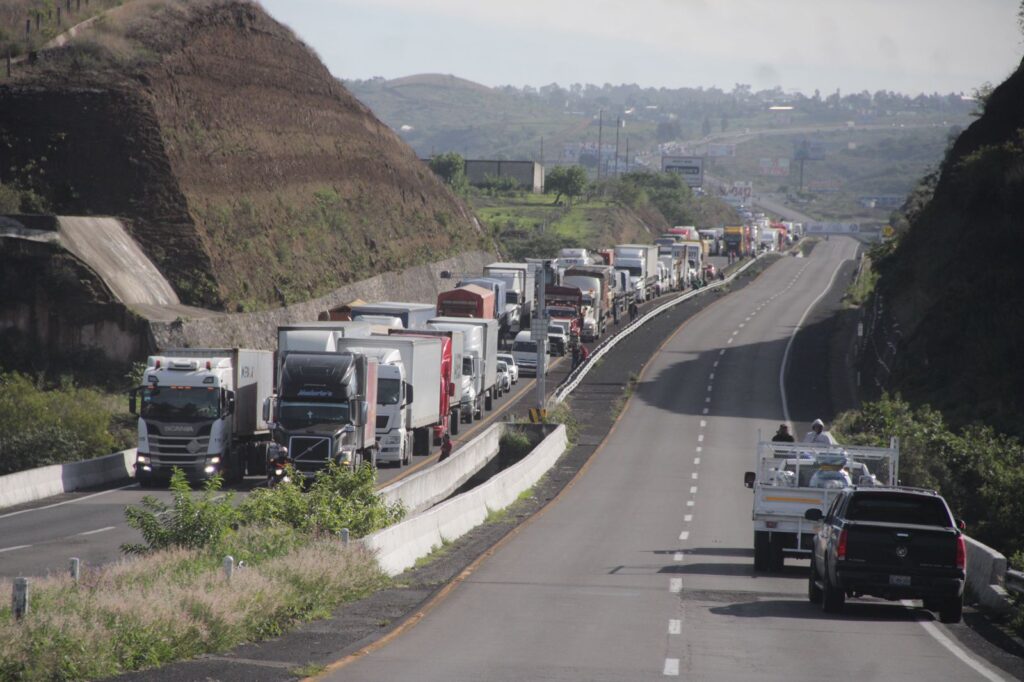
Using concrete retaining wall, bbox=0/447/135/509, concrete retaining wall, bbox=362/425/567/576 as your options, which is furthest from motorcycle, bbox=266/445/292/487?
concrete retaining wall, bbox=0/447/135/509

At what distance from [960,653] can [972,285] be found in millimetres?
48431

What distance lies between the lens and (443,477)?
41.1 m

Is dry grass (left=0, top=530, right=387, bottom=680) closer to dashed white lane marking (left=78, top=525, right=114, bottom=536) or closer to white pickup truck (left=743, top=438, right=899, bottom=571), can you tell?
white pickup truck (left=743, top=438, right=899, bottom=571)

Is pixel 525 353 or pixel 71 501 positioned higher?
pixel 71 501

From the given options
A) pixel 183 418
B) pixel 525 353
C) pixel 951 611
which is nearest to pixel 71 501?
pixel 183 418

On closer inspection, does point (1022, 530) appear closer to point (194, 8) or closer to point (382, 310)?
point (382, 310)

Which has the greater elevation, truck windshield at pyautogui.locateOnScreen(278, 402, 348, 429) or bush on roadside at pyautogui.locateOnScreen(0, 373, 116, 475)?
truck windshield at pyautogui.locateOnScreen(278, 402, 348, 429)

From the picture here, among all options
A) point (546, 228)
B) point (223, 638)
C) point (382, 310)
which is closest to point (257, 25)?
point (382, 310)

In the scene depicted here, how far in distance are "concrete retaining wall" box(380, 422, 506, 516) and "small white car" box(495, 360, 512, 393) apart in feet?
47.5

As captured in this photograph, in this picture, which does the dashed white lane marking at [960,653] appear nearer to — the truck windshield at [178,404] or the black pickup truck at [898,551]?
the black pickup truck at [898,551]

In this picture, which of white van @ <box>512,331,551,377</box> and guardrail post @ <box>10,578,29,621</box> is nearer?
guardrail post @ <box>10,578,29,621</box>

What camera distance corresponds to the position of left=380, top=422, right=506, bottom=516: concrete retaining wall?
3503 centimetres

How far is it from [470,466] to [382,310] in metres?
16.9

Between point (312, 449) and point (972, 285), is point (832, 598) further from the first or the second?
point (972, 285)
